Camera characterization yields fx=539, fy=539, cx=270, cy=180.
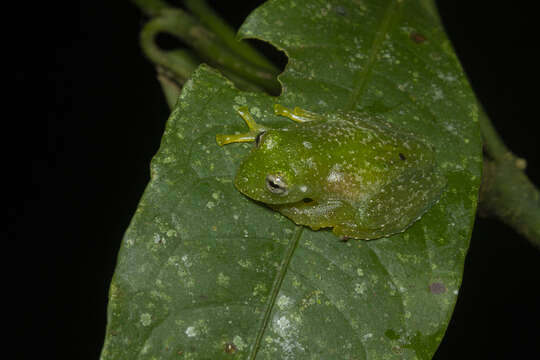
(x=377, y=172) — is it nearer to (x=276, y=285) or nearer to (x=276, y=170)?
(x=276, y=170)

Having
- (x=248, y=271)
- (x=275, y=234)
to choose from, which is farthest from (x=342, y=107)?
(x=248, y=271)

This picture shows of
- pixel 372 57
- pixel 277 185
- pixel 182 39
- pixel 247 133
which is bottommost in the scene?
pixel 182 39

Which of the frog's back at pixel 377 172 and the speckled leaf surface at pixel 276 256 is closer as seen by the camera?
the speckled leaf surface at pixel 276 256

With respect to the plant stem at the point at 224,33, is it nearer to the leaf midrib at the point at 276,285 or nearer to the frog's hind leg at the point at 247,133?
the frog's hind leg at the point at 247,133

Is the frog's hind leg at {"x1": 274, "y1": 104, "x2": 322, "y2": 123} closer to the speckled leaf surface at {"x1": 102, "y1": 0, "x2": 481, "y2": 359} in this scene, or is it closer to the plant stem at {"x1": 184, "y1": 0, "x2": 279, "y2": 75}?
the speckled leaf surface at {"x1": 102, "y1": 0, "x2": 481, "y2": 359}

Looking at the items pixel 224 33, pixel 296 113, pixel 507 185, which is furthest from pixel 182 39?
pixel 507 185

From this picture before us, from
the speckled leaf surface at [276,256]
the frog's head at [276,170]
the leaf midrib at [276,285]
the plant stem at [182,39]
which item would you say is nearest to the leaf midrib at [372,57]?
the speckled leaf surface at [276,256]

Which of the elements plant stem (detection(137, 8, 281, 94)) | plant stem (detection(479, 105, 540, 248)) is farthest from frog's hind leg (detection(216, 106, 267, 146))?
plant stem (detection(479, 105, 540, 248))
